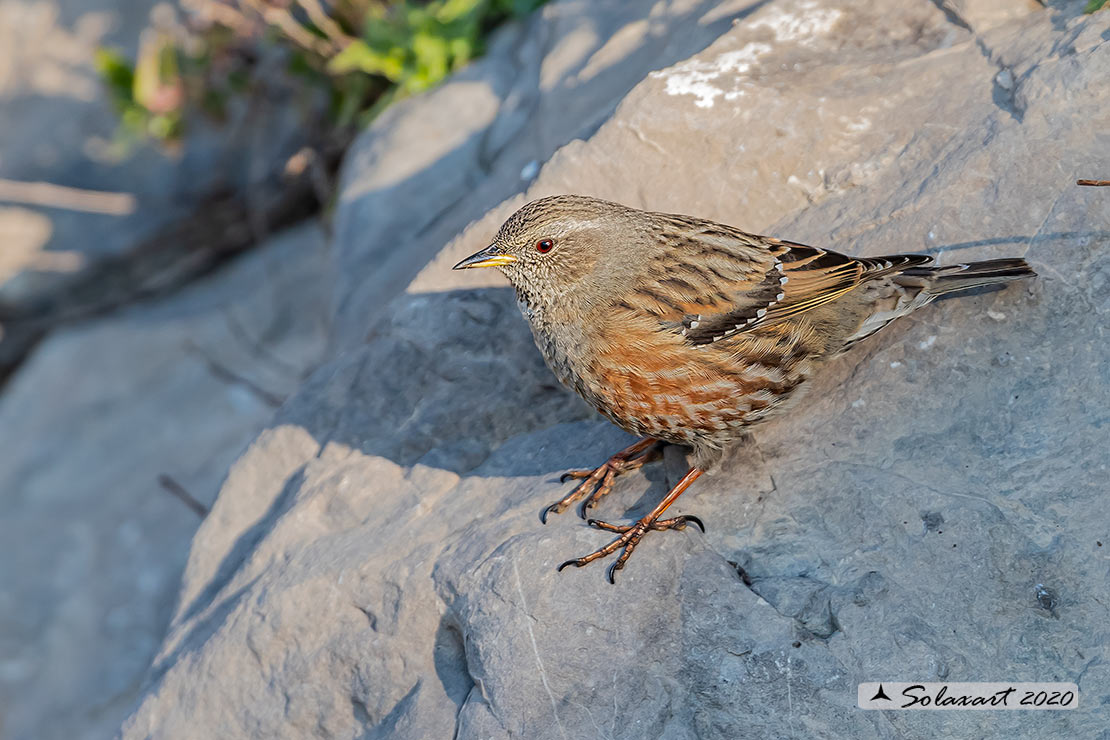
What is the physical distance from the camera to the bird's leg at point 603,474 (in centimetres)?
413

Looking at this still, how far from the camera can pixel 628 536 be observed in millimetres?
3826

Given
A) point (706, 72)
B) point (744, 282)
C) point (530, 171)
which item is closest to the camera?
point (744, 282)

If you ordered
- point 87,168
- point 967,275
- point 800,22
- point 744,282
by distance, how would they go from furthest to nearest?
point 87,168 → point 800,22 → point 744,282 → point 967,275

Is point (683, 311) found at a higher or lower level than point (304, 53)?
lower

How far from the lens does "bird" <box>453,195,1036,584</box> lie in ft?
12.8

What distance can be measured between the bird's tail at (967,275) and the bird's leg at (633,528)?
1.21m

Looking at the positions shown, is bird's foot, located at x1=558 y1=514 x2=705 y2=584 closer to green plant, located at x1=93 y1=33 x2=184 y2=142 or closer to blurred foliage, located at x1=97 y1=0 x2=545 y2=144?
blurred foliage, located at x1=97 y1=0 x2=545 y2=144

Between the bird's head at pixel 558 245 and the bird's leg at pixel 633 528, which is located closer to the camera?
the bird's leg at pixel 633 528

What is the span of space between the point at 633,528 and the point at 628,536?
50mm

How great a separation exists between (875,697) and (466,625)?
1.48m

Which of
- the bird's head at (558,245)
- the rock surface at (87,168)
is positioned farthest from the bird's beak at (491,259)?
the rock surface at (87,168)

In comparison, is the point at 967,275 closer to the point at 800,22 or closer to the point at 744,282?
the point at 744,282

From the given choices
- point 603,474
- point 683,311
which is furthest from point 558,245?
point 603,474

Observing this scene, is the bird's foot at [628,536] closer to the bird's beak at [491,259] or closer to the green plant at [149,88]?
the bird's beak at [491,259]
